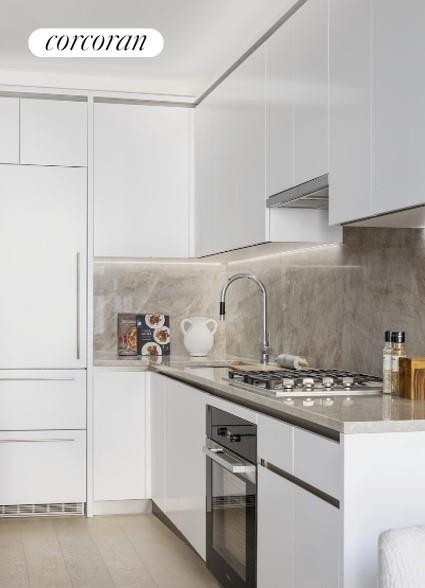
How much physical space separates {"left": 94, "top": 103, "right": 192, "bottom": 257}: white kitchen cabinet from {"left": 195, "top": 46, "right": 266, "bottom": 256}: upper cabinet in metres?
0.12

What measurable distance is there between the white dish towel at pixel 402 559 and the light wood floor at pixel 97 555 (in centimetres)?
208

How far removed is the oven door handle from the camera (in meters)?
3.07

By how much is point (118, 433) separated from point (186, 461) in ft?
3.29

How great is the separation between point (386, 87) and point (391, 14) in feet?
0.69

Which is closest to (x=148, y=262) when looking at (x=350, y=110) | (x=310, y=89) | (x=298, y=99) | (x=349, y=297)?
(x=349, y=297)

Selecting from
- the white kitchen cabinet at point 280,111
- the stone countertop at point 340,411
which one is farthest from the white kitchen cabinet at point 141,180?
the stone countertop at point 340,411

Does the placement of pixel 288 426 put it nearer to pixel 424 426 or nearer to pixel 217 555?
pixel 424 426

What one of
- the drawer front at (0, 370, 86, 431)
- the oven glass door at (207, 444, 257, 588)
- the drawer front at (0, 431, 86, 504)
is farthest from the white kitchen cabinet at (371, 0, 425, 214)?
the drawer front at (0, 431, 86, 504)

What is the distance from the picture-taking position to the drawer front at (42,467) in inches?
195

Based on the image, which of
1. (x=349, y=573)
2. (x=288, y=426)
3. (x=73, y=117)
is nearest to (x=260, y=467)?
(x=288, y=426)

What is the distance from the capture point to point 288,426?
267 cm

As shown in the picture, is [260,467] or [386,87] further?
[260,467]

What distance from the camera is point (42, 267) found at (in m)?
5.07

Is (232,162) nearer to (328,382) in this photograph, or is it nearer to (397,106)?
(328,382)
